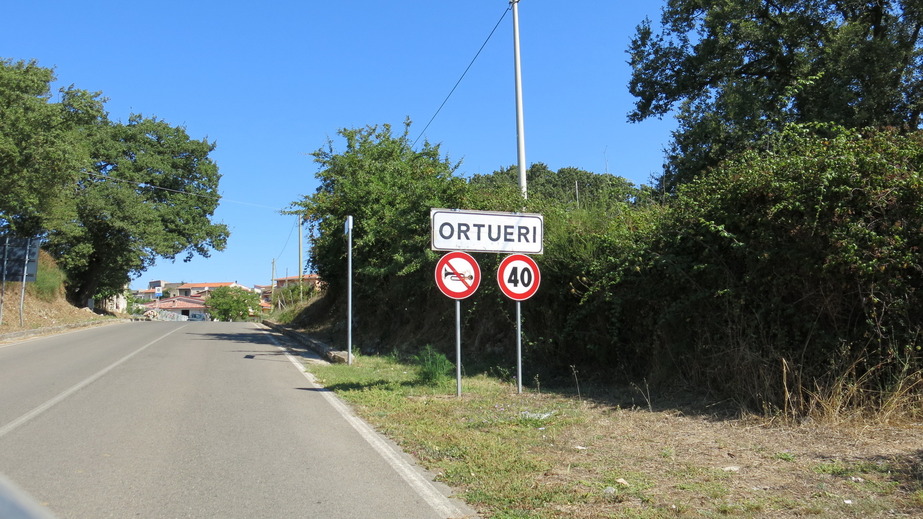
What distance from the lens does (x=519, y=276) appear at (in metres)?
10.3

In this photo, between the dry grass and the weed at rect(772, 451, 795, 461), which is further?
the weed at rect(772, 451, 795, 461)

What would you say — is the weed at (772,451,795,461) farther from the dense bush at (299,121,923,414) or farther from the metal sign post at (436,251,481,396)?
the metal sign post at (436,251,481,396)

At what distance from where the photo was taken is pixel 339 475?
596cm

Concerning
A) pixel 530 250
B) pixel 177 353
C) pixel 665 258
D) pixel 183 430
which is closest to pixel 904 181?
pixel 665 258

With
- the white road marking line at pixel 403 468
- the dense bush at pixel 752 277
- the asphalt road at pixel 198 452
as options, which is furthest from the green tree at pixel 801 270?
the asphalt road at pixel 198 452

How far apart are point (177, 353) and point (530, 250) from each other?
11.8 meters

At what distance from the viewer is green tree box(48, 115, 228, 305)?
4253cm

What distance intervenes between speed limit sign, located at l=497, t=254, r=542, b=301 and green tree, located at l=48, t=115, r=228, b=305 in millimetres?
35861

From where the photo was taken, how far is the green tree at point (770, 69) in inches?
685

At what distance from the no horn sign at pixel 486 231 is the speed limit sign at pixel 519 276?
0.81 ft

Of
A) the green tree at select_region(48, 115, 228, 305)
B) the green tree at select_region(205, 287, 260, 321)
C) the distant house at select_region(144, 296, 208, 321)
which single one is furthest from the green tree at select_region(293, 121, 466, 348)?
the distant house at select_region(144, 296, 208, 321)

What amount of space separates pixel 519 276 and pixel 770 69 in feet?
52.8

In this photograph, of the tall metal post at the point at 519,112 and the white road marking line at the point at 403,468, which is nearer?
the white road marking line at the point at 403,468

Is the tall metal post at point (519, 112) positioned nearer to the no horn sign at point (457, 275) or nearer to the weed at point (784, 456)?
the no horn sign at point (457, 275)
